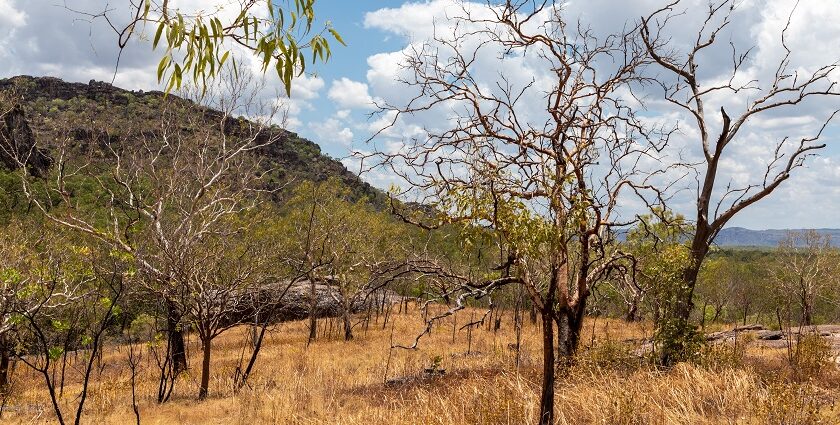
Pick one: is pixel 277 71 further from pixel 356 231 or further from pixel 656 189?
pixel 356 231

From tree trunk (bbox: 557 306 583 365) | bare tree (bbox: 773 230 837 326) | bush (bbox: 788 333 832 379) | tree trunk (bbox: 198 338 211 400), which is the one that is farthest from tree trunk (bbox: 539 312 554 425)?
bare tree (bbox: 773 230 837 326)

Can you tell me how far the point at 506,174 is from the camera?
7.82 m

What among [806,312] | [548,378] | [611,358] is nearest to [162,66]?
[548,378]

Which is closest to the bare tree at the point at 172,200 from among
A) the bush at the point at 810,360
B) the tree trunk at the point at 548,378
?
the tree trunk at the point at 548,378

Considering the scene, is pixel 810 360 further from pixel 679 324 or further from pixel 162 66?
pixel 162 66

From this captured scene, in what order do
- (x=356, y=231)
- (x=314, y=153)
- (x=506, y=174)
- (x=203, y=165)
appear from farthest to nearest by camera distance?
(x=314, y=153)
(x=356, y=231)
(x=203, y=165)
(x=506, y=174)

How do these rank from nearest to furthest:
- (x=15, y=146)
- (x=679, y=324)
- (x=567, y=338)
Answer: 1. (x=679, y=324)
2. (x=567, y=338)
3. (x=15, y=146)

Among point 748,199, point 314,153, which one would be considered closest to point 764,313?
point 748,199

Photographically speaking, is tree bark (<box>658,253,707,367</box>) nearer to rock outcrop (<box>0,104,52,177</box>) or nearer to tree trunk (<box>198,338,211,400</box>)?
tree trunk (<box>198,338,211,400</box>)

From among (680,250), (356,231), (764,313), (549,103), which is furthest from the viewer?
(764,313)

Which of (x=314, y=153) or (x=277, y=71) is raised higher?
(x=314, y=153)

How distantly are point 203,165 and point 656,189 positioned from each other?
501 inches

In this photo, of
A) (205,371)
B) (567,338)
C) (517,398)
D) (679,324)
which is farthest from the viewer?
(205,371)

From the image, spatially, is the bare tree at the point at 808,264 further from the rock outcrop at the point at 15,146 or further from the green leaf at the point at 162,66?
the green leaf at the point at 162,66
